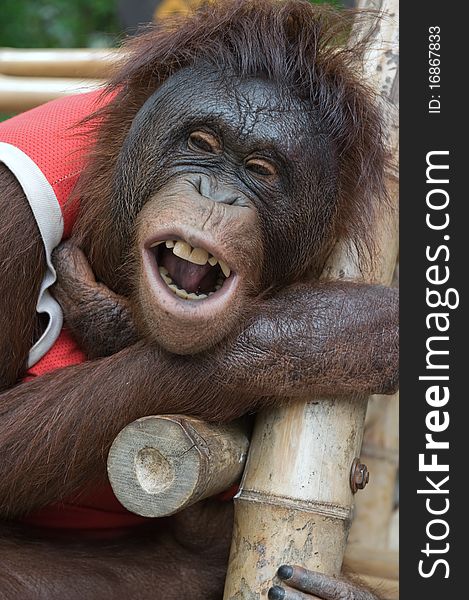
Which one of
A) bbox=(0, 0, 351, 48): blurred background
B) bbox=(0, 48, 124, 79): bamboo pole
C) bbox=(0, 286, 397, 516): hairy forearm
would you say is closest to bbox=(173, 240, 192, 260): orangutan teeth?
bbox=(0, 286, 397, 516): hairy forearm

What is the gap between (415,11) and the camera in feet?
6.66

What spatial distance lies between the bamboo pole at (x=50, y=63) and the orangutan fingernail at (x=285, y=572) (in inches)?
80.8

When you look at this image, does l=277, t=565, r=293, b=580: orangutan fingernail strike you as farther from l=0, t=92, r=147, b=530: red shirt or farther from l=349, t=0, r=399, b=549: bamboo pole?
l=349, t=0, r=399, b=549: bamboo pole

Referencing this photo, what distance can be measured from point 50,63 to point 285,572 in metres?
2.29

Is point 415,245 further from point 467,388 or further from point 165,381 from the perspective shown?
point 165,381

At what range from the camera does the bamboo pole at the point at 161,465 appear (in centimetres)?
174

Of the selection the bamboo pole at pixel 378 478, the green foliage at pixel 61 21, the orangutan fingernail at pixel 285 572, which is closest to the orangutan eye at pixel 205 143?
the orangutan fingernail at pixel 285 572

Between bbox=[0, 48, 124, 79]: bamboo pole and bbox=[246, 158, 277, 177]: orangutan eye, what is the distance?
60.9 inches

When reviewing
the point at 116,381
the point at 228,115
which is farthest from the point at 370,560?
the point at 228,115

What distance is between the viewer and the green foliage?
26.6 ft

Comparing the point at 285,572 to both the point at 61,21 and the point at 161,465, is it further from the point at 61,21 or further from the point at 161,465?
the point at 61,21

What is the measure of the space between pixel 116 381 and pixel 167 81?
0.66 m

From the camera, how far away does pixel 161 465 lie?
1.78 meters

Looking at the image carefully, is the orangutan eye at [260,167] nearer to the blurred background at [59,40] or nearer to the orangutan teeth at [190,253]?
the orangutan teeth at [190,253]
